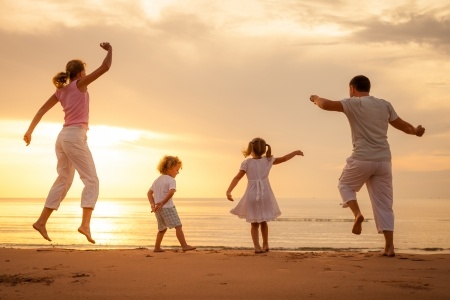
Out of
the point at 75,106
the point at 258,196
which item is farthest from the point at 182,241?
the point at 75,106

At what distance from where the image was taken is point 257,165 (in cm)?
1039

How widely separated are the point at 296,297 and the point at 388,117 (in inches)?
158

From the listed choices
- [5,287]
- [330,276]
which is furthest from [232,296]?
[5,287]

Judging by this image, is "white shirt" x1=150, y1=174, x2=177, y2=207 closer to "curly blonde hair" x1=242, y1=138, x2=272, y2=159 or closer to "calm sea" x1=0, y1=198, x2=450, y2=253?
"curly blonde hair" x1=242, y1=138, x2=272, y2=159

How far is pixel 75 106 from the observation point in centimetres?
826

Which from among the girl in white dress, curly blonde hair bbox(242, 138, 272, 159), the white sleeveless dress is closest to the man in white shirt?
the girl in white dress

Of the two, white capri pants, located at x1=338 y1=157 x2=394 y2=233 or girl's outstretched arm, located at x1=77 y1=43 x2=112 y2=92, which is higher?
girl's outstretched arm, located at x1=77 y1=43 x2=112 y2=92

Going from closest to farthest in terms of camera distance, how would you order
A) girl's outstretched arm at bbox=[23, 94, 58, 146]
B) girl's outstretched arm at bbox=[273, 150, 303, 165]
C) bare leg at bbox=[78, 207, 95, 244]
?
bare leg at bbox=[78, 207, 95, 244] → girl's outstretched arm at bbox=[23, 94, 58, 146] → girl's outstretched arm at bbox=[273, 150, 303, 165]

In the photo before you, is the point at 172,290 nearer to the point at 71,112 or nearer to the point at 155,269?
the point at 155,269

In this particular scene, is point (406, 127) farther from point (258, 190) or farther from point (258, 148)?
point (258, 190)

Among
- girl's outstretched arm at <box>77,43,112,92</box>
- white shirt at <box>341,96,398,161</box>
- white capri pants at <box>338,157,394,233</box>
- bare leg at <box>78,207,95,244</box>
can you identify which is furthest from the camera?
white capri pants at <box>338,157,394,233</box>

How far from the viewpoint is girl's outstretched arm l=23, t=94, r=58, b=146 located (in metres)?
8.26

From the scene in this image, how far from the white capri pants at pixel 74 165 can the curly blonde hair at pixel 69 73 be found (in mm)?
681

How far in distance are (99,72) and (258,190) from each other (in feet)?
12.6
